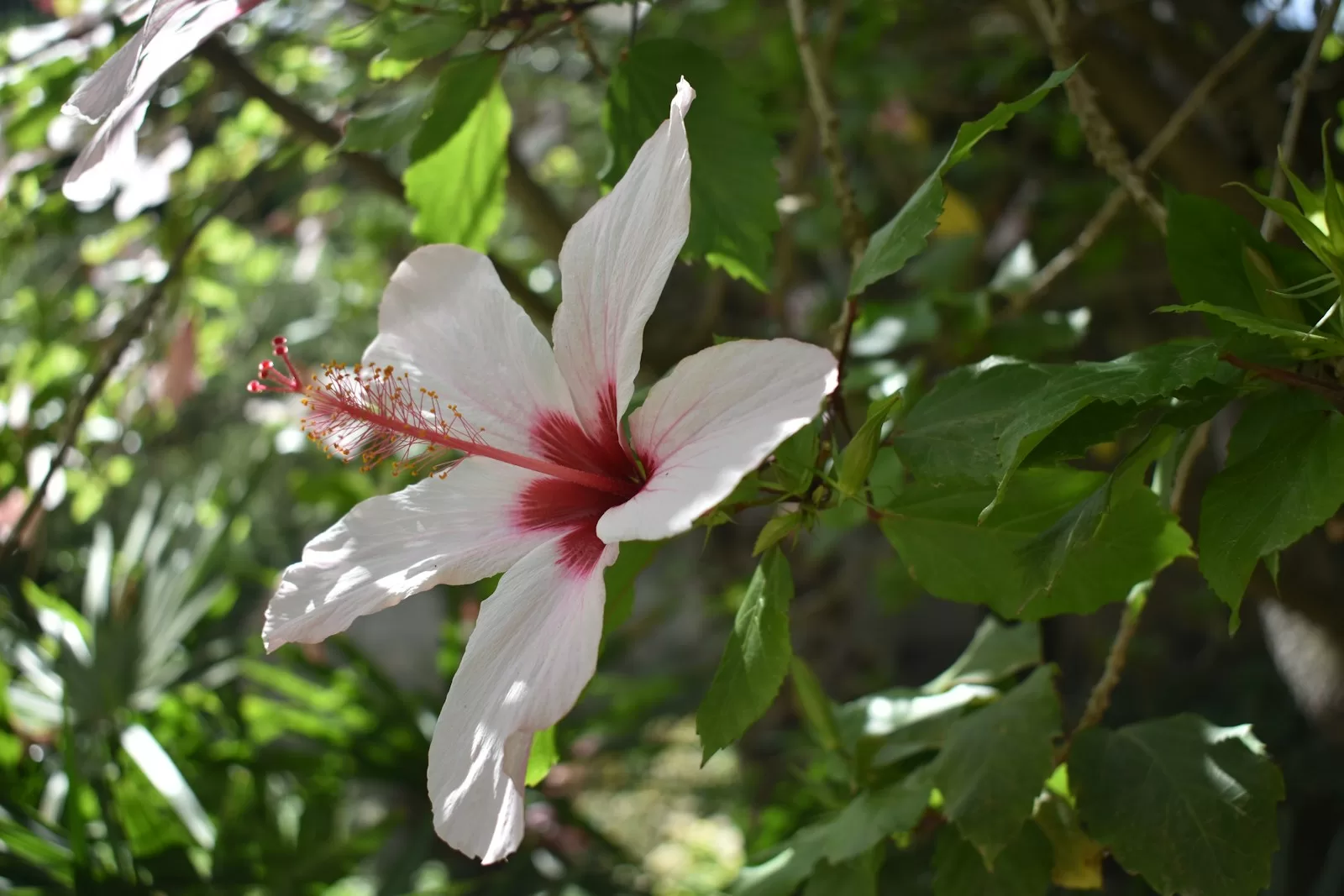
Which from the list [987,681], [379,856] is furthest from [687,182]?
[379,856]

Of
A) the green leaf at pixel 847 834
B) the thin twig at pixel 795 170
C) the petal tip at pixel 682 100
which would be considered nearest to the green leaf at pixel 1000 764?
the green leaf at pixel 847 834

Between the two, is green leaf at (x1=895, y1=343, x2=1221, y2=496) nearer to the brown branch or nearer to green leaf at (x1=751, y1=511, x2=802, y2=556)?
green leaf at (x1=751, y1=511, x2=802, y2=556)

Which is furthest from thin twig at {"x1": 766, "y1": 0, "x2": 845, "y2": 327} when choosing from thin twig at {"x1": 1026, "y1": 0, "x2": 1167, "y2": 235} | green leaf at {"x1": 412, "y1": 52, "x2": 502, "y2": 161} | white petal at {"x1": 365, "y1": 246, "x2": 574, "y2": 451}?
white petal at {"x1": 365, "y1": 246, "x2": 574, "y2": 451}

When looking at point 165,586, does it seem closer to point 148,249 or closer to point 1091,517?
point 148,249

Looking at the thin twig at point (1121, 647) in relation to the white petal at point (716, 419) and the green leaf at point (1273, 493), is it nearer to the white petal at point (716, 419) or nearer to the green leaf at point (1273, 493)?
the green leaf at point (1273, 493)

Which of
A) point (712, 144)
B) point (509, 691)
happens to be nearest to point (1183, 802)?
point (509, 691)
